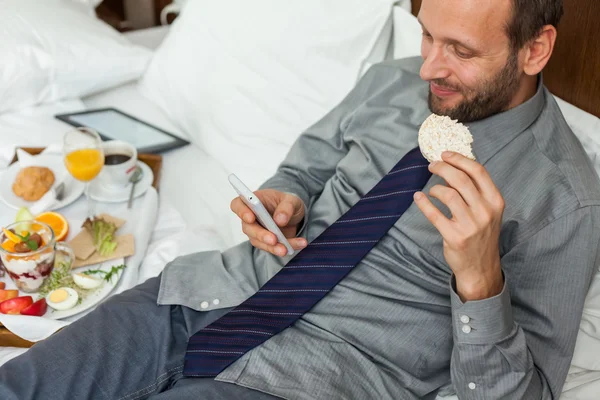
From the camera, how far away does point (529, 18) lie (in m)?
1.17

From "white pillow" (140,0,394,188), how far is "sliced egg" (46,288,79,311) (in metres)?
0.60

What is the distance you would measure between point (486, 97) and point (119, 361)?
2.69 feet

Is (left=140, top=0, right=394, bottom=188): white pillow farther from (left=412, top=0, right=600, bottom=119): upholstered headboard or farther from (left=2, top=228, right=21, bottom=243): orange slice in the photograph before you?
(left=2, top=228, right=21, bottom=243): orange slice

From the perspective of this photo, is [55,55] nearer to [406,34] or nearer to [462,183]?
[406,34]

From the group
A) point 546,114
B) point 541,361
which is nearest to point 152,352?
point 541,361

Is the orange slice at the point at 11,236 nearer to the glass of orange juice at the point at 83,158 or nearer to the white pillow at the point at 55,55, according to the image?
the glass of orange juice at the point at 83,158

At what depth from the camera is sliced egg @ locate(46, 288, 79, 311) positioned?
145cm

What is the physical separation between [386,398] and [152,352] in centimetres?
43

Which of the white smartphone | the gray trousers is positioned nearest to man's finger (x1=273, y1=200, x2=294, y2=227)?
the white smartphone

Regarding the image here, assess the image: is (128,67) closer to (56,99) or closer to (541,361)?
(56,99)

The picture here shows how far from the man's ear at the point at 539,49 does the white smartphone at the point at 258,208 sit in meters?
0.54

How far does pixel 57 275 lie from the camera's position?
1.51m

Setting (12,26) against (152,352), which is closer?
(152,352)

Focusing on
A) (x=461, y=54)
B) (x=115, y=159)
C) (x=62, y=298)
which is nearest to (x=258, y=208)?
(x=461, y=54)
